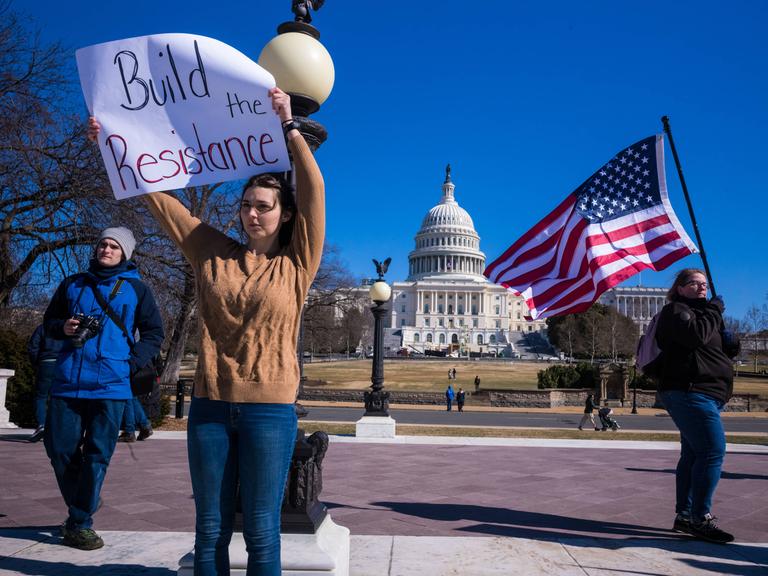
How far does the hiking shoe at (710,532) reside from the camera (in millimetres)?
4477

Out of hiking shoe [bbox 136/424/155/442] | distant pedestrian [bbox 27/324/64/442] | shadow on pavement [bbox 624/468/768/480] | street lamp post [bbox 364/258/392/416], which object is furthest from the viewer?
street lamp post [bbox 364/258/392/416]

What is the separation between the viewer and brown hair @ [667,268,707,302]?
473 centimetres

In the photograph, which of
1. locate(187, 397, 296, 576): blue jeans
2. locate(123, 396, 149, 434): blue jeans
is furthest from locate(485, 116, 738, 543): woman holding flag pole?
locate(123, 396, 149, 434): blue jeans

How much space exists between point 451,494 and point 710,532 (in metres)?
2.50

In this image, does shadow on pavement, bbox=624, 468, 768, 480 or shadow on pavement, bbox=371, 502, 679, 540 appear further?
shadow on pavement, bbox=624, 468, 768, 480

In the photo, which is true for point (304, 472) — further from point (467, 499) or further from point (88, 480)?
point (467, 499)

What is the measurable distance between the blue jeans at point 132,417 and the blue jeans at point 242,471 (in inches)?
191

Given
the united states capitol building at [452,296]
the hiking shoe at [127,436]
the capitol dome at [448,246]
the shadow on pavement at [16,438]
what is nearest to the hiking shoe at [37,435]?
the shadow on pavement at [16,438]

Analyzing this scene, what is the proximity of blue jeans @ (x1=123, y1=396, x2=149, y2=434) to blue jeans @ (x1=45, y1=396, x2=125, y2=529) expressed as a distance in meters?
2.97

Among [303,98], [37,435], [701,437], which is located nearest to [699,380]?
[701,437]

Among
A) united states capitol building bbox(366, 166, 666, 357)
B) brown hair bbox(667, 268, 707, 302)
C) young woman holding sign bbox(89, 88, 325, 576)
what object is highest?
united states capitol building bbox(366, 166, 666, 357)

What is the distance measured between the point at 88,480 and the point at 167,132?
2.26m

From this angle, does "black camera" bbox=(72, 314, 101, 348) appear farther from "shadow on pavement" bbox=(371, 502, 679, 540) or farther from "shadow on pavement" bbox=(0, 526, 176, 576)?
"shadow on pavement" bbox=(371, 502, 679, 540)

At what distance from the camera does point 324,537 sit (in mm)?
3270
